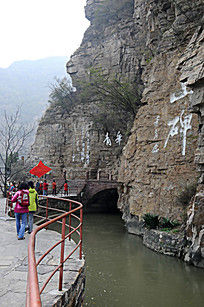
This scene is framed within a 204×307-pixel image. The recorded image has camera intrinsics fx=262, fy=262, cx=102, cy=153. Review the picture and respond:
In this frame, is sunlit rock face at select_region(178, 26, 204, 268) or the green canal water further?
sunlit rock face at select_region(178, 26, 204, 268)

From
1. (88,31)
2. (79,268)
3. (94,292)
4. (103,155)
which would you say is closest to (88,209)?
(103,155)

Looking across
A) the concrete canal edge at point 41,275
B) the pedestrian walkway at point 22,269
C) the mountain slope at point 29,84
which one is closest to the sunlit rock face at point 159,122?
the pedestrian walkway at point 22,269

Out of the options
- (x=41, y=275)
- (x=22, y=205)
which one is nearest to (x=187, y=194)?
(x=22, y=205)

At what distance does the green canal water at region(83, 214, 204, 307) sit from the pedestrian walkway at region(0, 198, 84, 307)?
213 centimetres

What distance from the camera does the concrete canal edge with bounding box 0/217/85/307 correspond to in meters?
3.25

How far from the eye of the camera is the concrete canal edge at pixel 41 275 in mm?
3255

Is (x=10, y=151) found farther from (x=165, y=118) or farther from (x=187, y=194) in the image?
(x=187, y=194)

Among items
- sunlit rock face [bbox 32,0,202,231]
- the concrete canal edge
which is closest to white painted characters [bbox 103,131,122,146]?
sunlit rock face [bbox 32,0,202,231]

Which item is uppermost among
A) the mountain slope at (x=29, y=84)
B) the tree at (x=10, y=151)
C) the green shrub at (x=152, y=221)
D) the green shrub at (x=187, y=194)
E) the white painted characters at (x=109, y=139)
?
the mountain slope at (x=29, y=84)

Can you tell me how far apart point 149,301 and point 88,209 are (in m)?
17.2

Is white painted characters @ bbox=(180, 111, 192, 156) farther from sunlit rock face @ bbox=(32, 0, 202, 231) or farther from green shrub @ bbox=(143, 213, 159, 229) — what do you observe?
green shrub @ bbox=(143, 213, 159, 229)

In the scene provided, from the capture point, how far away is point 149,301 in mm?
6695

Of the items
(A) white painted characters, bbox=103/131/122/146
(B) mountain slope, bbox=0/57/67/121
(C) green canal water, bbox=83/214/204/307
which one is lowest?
(C) green canal water, bbox=83/214/204/307

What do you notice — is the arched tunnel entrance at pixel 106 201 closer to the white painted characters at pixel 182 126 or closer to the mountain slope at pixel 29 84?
the white painted characters at pixel 182 126
